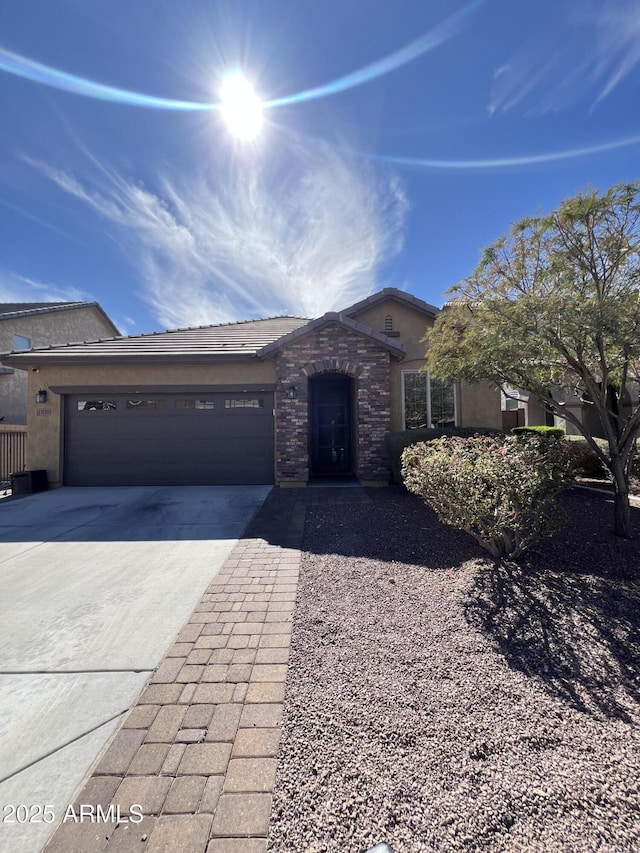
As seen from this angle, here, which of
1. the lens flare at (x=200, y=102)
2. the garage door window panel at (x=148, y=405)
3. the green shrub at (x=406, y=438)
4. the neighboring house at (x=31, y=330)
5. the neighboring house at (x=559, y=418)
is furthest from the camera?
the neighboring house at (x=31, y=330)

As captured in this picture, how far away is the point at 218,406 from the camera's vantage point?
30.0 feet

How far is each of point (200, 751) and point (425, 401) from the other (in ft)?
28.8

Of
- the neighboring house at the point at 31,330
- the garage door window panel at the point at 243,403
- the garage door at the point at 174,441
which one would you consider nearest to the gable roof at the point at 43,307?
the neighboring house at the point at 31,330

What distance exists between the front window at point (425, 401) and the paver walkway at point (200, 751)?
7107mm

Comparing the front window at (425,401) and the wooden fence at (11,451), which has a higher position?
the front window at (425,401)

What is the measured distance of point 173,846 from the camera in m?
1.44

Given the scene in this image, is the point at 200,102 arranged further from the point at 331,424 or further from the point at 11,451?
the point at 11,451

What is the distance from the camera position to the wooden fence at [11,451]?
10302 mm

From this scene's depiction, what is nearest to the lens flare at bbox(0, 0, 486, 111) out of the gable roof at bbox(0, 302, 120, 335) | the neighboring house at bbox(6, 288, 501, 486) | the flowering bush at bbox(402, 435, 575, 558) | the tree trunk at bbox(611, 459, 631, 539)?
the neighboring house at bbox(6, 288, 501, 486)

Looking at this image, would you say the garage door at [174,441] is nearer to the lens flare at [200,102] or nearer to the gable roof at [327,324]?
the gable roof at [327,324]

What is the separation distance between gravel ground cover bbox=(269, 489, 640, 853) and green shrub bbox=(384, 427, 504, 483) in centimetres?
416

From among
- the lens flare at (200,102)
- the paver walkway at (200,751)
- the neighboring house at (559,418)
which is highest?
the lens flare at (200,102)

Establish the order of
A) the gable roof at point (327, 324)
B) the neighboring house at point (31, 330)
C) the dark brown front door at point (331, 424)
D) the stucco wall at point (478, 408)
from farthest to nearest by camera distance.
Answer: the neighboring house at point (31, 330) < the dark brown front door at point (331, 424) < the stucco wall at point (478, 408) < the gable roof at point (327, 324)

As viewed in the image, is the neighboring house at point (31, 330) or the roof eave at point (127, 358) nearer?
the roof eave at point (127, 358)
